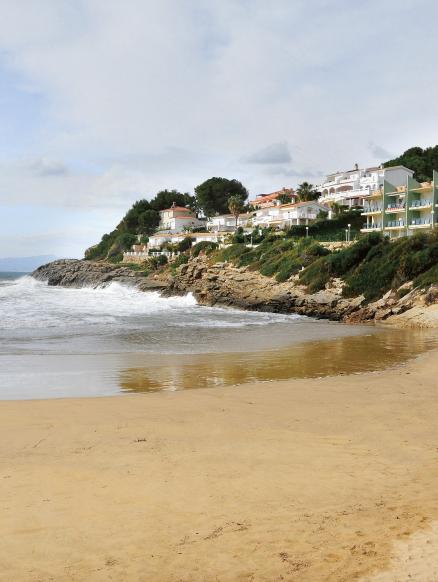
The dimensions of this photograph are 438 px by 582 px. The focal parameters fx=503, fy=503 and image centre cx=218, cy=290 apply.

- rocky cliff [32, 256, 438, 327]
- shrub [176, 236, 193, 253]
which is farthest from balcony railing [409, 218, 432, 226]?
shrub [176, 236, 193, 253]

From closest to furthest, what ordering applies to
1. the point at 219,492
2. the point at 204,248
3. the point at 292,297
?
the point at 219,492, the point at 292,297, the point at 204,248

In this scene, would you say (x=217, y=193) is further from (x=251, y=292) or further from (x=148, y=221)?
(x=251, y=292)

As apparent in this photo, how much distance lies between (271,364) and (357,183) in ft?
233

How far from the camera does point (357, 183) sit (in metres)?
82.4

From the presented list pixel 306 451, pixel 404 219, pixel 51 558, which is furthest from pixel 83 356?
pixel 404 219

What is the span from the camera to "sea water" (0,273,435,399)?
587 inches

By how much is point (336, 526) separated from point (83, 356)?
15.4 meters

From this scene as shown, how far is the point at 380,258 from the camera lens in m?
40.7

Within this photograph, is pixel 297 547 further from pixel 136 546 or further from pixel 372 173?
pixel 372 173

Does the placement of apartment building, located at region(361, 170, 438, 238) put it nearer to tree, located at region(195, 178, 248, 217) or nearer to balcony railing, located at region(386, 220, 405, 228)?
balcony railing, located at region(386, 220, 405, 228)

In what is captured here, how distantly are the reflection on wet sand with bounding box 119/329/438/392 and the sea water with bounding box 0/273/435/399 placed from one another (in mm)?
33

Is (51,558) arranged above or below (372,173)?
below

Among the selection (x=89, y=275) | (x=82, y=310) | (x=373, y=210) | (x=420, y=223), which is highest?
(x=373, y=210)

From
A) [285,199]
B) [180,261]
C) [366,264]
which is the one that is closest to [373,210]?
[366,264]
